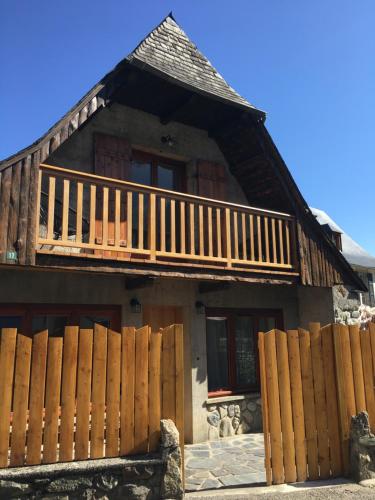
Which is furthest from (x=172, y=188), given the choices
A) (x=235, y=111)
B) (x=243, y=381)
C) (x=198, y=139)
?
(x=243, y=381)

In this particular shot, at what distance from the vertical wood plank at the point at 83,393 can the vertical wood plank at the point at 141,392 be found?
50cm

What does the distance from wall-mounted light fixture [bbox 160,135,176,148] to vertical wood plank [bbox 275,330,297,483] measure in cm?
524

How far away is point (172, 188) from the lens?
927cm

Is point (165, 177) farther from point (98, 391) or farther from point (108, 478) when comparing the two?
point (108, 478)

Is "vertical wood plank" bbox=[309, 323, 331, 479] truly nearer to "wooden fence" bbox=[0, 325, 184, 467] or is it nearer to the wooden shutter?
"wooden fence" bbox=[0, 325, 184, 467]

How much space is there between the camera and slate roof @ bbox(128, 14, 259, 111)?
7.59 m

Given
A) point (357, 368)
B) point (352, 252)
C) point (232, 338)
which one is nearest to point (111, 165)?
point (232, 338)

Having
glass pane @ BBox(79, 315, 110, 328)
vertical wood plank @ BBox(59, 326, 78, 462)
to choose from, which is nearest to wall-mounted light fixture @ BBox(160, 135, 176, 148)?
glass pane @ BBox(79, 315, 110, 328)

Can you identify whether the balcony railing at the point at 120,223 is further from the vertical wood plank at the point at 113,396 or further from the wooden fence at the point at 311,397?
the wooden fence at the point at 311,397

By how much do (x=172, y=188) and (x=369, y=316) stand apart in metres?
5.90

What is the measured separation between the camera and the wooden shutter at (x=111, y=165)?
7.69 m

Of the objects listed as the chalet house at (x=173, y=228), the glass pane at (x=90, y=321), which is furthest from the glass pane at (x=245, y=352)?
the glass pane at (x=90, y=321)

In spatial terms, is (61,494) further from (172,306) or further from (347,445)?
(172,306)

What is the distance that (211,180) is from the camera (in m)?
9.27
